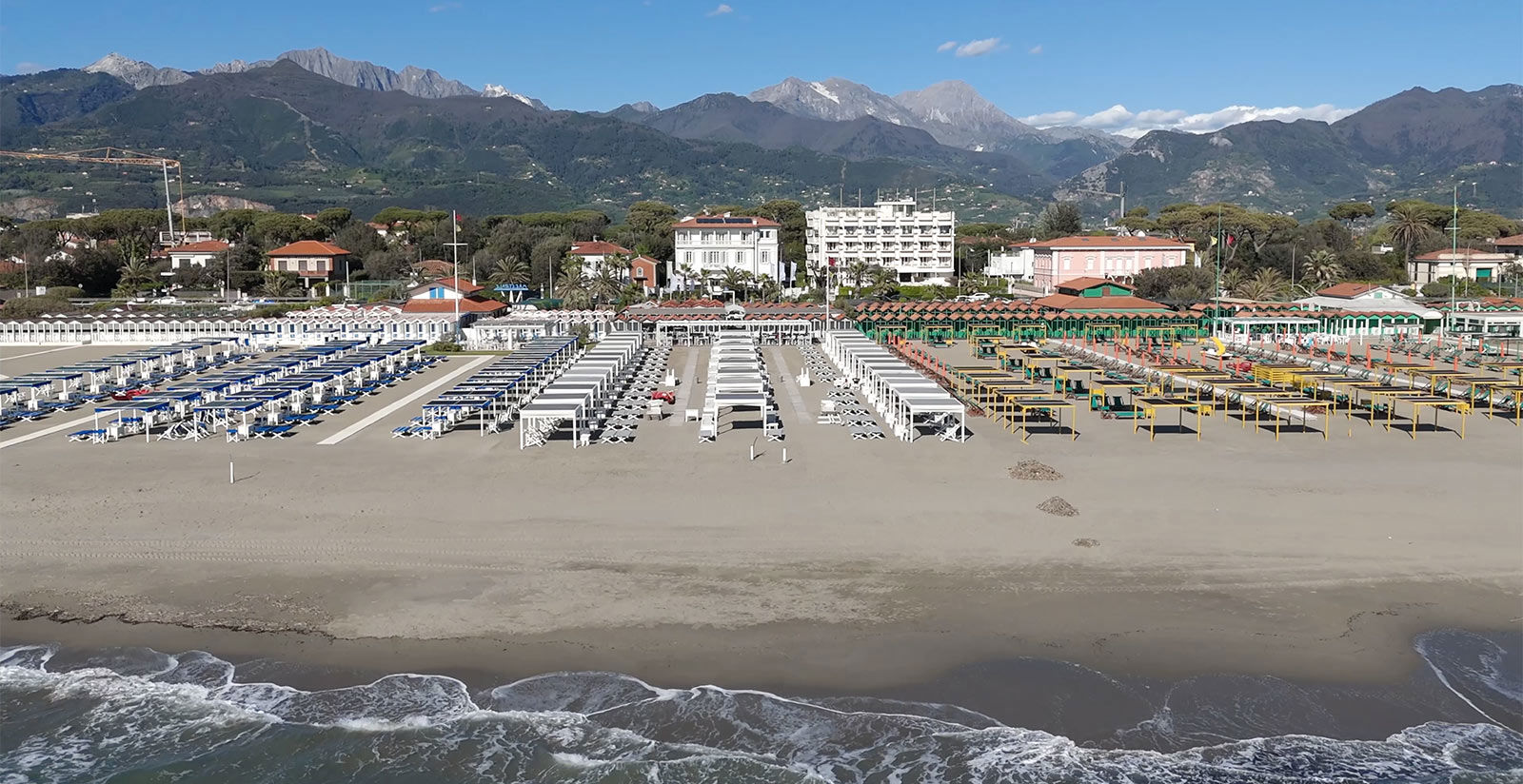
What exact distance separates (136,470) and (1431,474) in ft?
97.3

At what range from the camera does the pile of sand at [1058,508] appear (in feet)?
67.5

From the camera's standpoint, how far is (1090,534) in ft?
63.1

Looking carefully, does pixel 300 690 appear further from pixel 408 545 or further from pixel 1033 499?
pixel 1033 499

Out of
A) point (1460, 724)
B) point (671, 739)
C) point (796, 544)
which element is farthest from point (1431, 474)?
point (671, 739)

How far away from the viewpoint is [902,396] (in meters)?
29.4

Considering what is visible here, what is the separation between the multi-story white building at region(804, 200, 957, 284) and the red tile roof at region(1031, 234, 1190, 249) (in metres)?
10.5

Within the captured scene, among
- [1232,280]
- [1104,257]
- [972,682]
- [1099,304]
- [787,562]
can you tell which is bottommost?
[972,682]

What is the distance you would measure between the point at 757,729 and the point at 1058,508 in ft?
33.3

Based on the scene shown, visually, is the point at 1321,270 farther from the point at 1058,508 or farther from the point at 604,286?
the point at 1058,508

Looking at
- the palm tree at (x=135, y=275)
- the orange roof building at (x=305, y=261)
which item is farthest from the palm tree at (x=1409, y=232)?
the palm tree at (x=135, y=275)

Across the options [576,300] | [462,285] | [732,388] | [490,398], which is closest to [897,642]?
[732,388]

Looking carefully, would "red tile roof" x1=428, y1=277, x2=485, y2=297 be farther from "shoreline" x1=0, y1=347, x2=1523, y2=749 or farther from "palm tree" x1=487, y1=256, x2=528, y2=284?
"shoreline" x1=0, y1=347, x2=1523, y2=749

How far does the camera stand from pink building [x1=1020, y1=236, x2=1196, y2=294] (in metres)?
82.8

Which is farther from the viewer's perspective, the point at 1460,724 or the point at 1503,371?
the point at 1503,371
